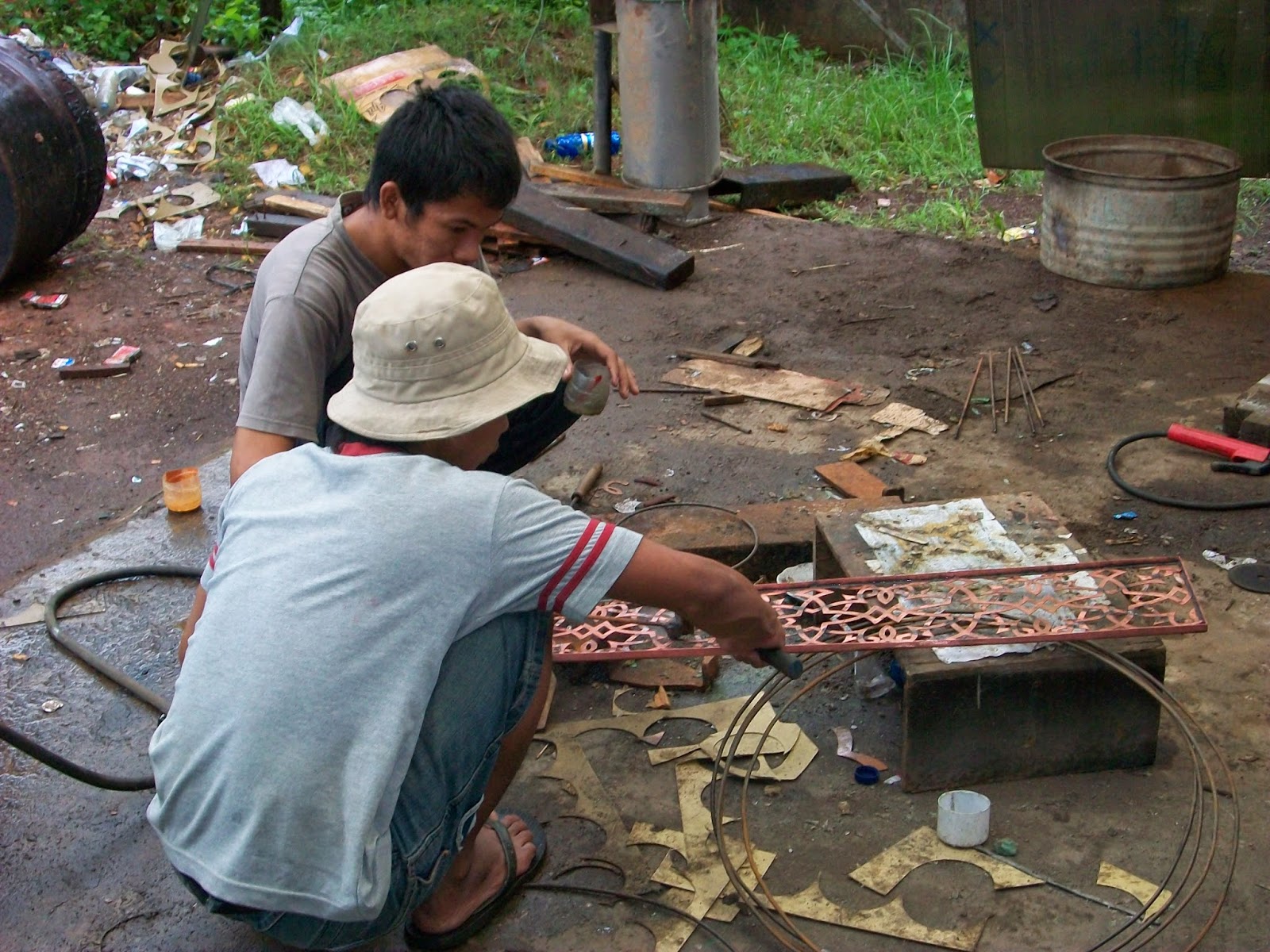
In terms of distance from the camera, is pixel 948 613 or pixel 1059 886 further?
pixel 948 613

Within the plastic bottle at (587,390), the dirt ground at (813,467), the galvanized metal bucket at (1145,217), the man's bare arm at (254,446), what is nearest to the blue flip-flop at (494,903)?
the dirt ground at (813,467)

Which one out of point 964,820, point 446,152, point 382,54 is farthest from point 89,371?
point 964,820

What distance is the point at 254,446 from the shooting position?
2.86 metres

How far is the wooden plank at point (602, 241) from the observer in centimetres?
664

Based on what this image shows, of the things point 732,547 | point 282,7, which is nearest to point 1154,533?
point 732,547

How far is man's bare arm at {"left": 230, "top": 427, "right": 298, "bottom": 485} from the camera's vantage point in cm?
286

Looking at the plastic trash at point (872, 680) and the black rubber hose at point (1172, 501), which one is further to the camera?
the black rubber hose at point (1172, 501)

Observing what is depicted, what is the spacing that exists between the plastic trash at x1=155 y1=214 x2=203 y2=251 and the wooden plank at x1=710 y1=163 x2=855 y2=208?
3215 mm

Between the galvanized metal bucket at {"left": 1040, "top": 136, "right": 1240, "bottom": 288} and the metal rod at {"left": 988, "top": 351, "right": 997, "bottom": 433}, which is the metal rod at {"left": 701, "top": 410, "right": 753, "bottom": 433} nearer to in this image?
the metal rod at {"left": 988, "top": 351, "right": 997, "bottom": 433}

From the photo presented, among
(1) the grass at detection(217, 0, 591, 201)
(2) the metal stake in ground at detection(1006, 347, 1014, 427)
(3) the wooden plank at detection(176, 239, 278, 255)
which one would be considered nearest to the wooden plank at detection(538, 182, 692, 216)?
(1) the grass at detection(217, 0, 591, 201)

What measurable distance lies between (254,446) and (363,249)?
609mm

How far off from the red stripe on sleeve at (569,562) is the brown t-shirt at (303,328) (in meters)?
1.01

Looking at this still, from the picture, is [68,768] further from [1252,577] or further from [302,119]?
[302,119]

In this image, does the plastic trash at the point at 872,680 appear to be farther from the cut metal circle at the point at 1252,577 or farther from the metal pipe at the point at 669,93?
the metal pipe at the point at 669,93
